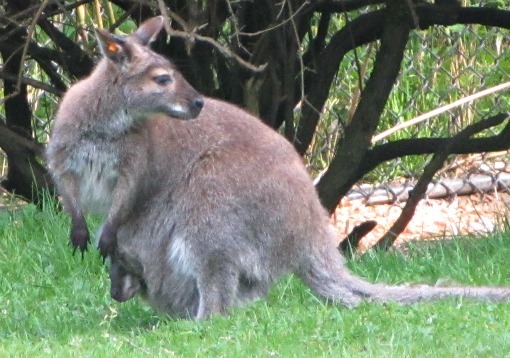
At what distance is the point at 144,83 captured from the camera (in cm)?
546

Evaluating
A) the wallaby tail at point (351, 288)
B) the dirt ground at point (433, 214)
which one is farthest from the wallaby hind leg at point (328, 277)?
the dirt ground at point (433, 214)

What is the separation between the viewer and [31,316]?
5.53m

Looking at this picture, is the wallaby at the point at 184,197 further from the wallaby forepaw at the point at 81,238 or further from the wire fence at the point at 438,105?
the wire fence at the point at 438,105

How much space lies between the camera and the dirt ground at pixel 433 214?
9.02 metres

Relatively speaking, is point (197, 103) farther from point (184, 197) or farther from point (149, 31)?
point (149, 31)

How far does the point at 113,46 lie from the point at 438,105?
4.85m

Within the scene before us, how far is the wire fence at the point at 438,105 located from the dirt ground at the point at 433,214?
0.23 ft

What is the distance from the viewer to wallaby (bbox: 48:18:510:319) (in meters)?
5.33

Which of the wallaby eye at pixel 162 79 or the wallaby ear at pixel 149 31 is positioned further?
the wallaby ear at pixel 149 31

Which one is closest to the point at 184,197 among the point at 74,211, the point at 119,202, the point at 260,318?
the point at 119,202

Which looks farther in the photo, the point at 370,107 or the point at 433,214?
the point at 433,214

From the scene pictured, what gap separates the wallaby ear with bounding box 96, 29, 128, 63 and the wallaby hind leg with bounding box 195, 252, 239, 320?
3.13 feet

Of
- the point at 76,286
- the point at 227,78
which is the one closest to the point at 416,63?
the point at 227,78

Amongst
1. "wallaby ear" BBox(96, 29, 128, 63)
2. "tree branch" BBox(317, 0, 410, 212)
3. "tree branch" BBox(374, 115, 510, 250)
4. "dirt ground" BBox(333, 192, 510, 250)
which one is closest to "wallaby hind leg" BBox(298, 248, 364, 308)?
"wallaby ear" BBox(96, 29, 128, 63)
